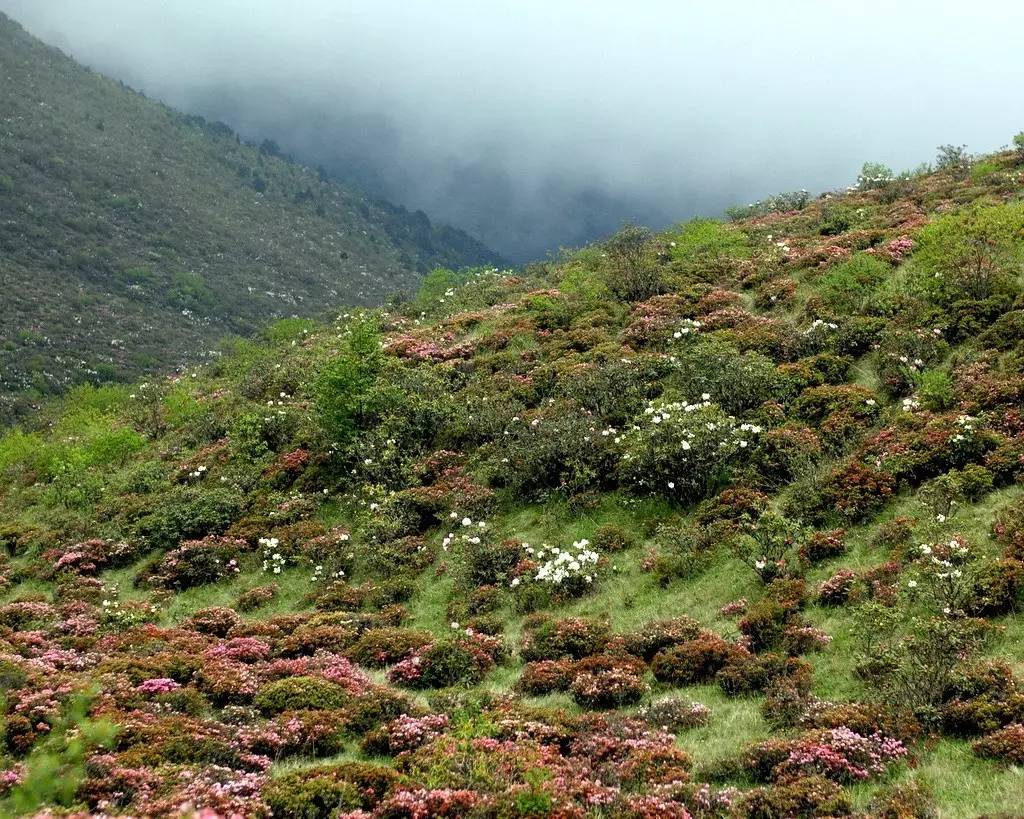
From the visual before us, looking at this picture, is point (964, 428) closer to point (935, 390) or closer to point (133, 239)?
→ point (935, 390)

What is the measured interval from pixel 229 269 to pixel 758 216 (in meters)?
104

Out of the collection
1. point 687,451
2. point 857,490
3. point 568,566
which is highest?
point 687,451

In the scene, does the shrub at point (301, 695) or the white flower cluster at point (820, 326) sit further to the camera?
the white flower cluster at point (820, 326)

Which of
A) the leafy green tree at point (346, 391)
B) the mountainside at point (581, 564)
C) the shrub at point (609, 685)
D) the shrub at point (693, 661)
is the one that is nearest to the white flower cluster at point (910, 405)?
the mountainside at point (581, 564)

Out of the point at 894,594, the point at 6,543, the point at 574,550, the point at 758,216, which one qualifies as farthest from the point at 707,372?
the point at 758,216

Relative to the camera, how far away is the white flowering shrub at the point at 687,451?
18078 millimetres

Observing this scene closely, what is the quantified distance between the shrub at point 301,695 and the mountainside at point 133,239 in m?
70.0

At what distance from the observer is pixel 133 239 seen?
389 ft

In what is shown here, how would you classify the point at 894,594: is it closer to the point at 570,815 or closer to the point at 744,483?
the point at 744,483

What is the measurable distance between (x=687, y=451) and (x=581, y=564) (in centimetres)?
396

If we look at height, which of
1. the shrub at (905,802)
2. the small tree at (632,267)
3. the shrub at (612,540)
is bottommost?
the shrub at (905,802)

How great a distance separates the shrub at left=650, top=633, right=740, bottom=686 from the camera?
471 inches

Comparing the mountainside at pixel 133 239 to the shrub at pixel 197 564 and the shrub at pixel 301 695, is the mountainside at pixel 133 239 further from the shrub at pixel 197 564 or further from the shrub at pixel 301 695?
the shrub at pixel 301 695

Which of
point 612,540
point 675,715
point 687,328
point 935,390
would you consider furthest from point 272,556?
point 935,390
